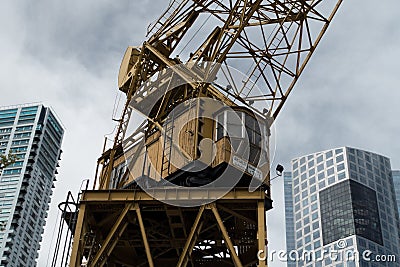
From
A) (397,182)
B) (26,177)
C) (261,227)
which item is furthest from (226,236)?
(397,182)

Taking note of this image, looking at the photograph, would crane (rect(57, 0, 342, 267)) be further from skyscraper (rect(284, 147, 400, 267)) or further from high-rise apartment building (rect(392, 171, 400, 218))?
high-rise apartment building (rect(392, 171, 400, 218))

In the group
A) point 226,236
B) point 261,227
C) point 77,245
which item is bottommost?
point 77,245

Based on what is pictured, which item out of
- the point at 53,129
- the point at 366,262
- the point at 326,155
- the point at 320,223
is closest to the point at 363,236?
the point at 366,262

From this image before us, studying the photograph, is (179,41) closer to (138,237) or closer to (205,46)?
(205,46)

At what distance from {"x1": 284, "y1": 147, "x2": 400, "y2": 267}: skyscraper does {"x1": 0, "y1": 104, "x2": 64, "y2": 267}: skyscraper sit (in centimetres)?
6308

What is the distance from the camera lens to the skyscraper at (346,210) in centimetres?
10581

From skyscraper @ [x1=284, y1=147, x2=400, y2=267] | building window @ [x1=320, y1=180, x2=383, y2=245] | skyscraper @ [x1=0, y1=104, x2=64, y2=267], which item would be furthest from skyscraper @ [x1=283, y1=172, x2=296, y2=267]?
skyscraper @ [x1=0, y1=104, x2=64, y2=267]

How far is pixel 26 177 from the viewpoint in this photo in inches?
5123

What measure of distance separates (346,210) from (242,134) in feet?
309

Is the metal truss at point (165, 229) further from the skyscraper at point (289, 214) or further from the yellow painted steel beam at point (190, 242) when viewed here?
the skyscraper at point (289, 214)

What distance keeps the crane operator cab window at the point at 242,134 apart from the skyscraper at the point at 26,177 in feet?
340

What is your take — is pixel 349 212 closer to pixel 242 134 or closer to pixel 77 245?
pixel 242 134

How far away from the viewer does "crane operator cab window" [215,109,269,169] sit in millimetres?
23766

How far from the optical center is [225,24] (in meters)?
26.8
